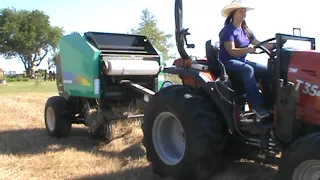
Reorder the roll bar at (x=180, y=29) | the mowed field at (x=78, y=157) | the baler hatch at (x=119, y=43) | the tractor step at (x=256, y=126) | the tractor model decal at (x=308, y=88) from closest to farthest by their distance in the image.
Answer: the tractor model decal at (x=308, y=88)
the tractor step at (x=256, y=126)
the roll bar at (x=180, y=29)
the mowed field at (x=78, y=157)
the baler hatch at (x=119, y=43)

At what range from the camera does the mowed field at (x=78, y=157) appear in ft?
16.4

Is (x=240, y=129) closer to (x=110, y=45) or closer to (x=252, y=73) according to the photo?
(x=252, y=73)

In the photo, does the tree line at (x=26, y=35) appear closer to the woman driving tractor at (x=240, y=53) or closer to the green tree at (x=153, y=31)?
the green tree at (x=153, y=31)

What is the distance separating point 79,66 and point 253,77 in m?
4.11

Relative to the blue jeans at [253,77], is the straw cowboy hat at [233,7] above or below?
above

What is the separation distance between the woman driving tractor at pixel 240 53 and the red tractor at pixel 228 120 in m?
0.12

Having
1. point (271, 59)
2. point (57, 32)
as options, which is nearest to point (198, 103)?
point (271, 59)

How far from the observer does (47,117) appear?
8.45 metres

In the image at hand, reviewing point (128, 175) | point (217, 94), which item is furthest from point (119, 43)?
point (217, 94)

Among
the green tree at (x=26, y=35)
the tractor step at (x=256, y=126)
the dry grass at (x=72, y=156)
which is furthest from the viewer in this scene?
the green tree at (x=26, y=35)

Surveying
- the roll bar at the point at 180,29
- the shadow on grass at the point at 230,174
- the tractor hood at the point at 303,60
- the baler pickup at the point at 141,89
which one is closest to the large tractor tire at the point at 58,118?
the baler pickup at the point at 141,89

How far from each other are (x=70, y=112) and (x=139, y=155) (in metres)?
2.50

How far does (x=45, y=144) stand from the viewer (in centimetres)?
720

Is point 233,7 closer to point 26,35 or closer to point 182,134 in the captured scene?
point 182,134
